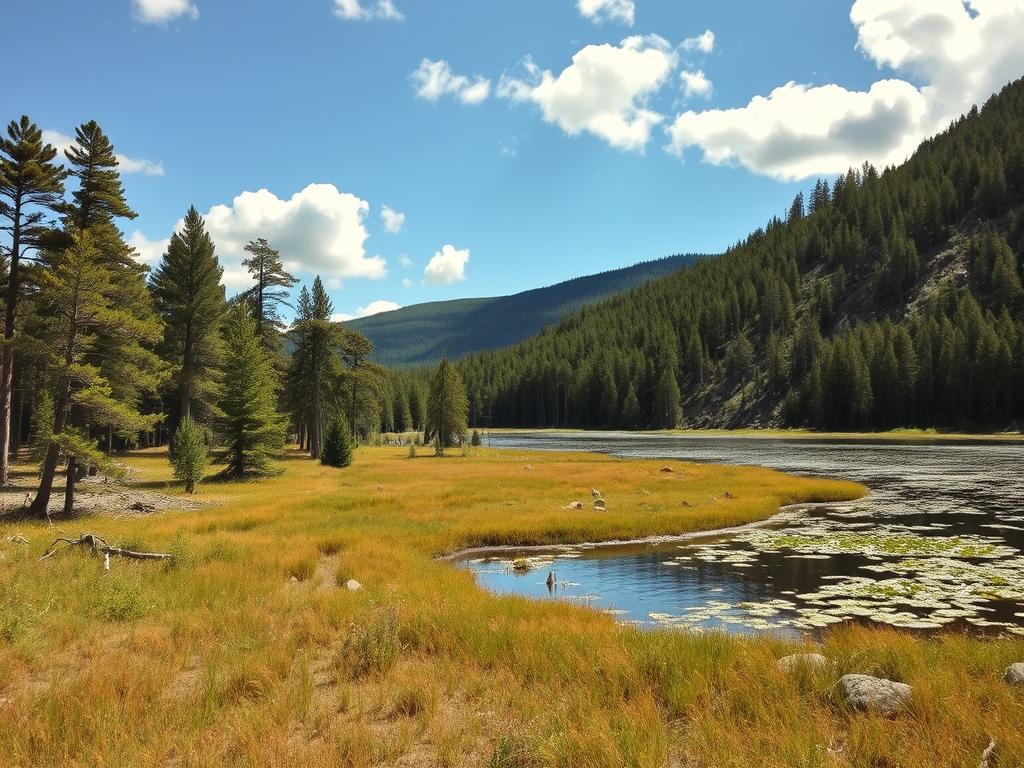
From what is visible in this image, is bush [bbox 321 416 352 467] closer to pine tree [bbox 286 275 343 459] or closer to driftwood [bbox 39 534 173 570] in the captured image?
pine tree [bbox 286 275 343 459]

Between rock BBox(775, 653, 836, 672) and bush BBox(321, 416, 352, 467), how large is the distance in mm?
47080

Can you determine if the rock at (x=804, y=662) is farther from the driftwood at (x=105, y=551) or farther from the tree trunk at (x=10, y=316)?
the tree trunk at (x=10, y=316)

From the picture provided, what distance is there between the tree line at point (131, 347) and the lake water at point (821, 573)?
17.7 m

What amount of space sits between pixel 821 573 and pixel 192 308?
1892 inches

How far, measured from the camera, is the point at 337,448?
170 feet

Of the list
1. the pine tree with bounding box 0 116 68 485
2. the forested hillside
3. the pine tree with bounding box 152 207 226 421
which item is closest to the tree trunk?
the pine tree with bounding box 0 116 68 485

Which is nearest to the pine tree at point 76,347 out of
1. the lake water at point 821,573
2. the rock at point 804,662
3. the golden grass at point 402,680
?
the golden grass at point 402,680

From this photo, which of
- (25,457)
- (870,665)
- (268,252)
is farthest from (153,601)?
(268,252)

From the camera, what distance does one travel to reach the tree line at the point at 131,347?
2364 cm

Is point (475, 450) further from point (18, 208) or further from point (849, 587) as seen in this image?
point (849, 587)

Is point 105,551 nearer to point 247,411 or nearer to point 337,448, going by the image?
point 247,411

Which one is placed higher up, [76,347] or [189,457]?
[76,347]

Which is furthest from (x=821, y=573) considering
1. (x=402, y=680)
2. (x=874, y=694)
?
(x=402, y=680)

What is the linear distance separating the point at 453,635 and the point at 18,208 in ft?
99.3
